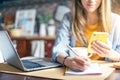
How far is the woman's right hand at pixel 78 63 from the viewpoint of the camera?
1.10 meters

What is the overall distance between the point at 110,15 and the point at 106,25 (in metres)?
0.10

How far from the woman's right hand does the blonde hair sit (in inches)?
15.0

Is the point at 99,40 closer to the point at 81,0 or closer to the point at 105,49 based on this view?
the point at 105,49

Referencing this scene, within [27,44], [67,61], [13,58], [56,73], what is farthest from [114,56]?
[27,44]

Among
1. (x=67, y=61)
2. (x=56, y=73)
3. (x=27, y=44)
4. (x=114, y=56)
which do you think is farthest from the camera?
(x=27, y=44)

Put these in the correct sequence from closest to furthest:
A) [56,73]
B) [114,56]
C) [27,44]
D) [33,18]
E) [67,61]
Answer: [56,73]
[67,61]
[114,56]
[27,44]
[33,18]

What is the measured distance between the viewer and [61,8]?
11.6 ft

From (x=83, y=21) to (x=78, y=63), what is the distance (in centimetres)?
53

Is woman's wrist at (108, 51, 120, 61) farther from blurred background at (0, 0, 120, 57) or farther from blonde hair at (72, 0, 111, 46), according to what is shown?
blurred background at (0, 0, 120, 57)

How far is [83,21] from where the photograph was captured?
1.60m

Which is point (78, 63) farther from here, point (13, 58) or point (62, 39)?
point (62, 39)

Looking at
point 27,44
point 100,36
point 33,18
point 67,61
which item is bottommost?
point 27,44

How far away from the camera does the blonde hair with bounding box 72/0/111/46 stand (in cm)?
153

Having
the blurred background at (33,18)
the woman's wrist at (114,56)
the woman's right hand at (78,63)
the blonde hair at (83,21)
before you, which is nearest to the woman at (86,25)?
the blonde hair at (83,21)
